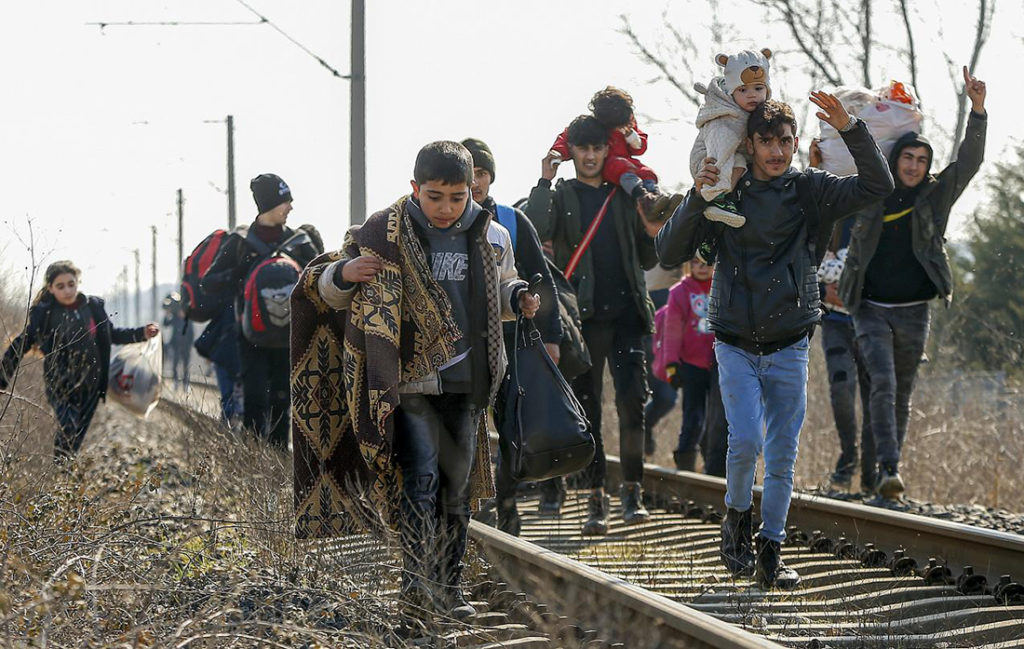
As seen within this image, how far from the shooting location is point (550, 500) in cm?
927

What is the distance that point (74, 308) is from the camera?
1060cm

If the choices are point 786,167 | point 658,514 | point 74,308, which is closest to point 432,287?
point 786,167

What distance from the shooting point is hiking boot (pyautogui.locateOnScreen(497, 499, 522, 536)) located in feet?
25.9

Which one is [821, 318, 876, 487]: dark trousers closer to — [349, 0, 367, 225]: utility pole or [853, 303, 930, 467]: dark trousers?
[853, 303, 930, 467]: dark trousers

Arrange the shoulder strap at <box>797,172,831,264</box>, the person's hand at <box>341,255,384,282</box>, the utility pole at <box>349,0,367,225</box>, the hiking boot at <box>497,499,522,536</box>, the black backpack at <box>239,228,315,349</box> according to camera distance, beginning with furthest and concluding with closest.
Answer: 1. the utility pole at <box>349,0,367,225</box>
2. the black backpack at <box>239,228,315,349</box>
3. the hiking boot at <box>497,499,522,536</box>
4. the shoulder strap at <box>797,172,831,264</box>
5. the person's hand at <box>341,255,384,282</box>

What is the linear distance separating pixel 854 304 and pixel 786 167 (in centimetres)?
297

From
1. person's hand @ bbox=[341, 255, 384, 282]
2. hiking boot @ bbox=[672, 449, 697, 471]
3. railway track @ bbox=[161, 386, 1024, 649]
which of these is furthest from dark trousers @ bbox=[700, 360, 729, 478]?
person's hand @ bbox=[341, 255, 384, 282]

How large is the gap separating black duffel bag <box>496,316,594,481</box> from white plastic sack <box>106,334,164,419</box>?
610cm

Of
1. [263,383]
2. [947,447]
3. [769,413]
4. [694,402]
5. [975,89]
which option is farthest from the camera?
[947,447]

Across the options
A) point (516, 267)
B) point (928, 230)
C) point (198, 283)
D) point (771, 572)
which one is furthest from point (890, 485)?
point (198, 283)

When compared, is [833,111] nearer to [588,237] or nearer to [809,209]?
[809,209]

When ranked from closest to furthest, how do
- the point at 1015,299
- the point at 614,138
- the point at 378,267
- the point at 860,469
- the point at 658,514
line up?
the point at 378,267
the point at 614,138
the point at 658,514
the point at 860,469
the point at 1015,299

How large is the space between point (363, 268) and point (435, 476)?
2.82ft

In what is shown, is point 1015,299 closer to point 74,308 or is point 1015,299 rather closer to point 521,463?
point 74,308
